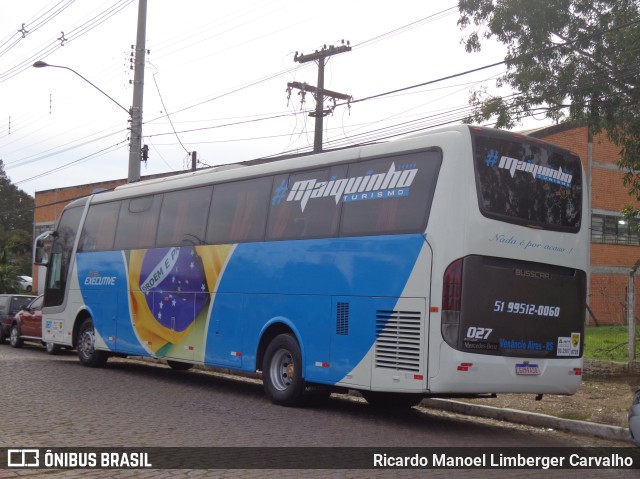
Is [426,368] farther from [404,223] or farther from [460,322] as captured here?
[404,223]

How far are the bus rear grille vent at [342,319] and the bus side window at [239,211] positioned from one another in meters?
2.28

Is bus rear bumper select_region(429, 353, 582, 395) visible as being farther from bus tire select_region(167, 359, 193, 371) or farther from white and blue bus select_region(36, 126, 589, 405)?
bus tire select_region(167, 359, 193, 371)

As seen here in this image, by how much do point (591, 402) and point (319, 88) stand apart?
1599 cm

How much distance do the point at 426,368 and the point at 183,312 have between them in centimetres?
620

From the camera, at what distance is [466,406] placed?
12.6m

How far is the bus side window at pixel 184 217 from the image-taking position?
14.9m

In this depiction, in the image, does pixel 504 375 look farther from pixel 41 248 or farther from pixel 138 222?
pixel 41 248

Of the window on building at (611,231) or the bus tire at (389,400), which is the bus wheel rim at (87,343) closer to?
the bus tire at (389,400)

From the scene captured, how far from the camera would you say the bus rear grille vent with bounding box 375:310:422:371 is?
33.9ft

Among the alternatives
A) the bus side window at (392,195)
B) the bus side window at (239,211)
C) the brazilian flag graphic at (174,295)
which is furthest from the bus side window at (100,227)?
the bus side window at (392,195)

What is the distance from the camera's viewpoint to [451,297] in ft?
33.1

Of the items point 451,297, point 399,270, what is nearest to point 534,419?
point 451,297

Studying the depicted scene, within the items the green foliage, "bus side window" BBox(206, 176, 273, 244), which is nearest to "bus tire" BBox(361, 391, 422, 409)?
"bus side window" BBox(206, 176, 273, 244)

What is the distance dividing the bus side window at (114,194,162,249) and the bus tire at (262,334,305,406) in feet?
14.9
